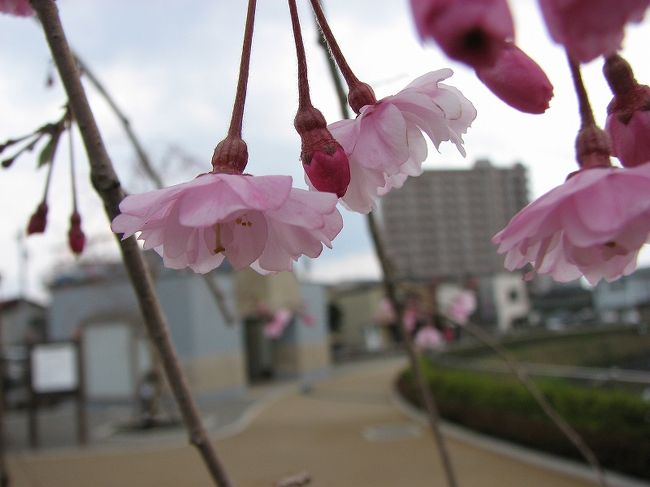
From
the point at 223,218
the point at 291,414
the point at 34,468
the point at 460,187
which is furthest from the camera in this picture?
the point at 291,414

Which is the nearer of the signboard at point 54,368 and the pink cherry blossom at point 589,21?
the pink cherry blossom at point 589,21

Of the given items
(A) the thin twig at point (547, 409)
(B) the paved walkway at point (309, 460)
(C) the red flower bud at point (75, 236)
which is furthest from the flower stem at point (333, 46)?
(B) the paved walkway at point (309, 460)

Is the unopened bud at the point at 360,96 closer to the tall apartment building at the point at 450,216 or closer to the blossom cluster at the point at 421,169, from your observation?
the blossom cluster at the point at 421,169

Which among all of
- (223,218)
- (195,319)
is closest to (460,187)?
(223,218)

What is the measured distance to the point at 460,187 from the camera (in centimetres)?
236

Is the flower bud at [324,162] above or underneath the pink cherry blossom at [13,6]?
underneath

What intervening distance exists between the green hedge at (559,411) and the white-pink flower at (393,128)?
567 cm

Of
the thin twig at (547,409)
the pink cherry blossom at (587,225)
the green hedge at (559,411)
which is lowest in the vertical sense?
the green hedge at (559,411)

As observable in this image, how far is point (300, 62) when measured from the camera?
49 centimetres

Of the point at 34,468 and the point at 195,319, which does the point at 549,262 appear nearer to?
the point at 34,468

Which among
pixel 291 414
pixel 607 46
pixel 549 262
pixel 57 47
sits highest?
pixel 57 47

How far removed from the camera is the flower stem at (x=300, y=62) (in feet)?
1.50

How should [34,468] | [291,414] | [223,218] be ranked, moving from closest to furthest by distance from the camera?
[223,218], [34,468], [291,414]

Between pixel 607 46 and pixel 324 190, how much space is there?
0.86 ft
